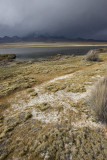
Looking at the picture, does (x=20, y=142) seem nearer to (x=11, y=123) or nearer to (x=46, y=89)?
(x=11, y=123)

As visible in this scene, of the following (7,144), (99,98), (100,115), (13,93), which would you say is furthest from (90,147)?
(13,93)

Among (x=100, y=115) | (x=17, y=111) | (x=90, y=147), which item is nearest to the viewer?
(x=90, y=147)

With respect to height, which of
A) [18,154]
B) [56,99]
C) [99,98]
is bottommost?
[18,154]

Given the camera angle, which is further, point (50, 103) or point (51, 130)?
point (50, 103)

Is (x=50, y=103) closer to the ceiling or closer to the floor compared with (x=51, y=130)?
closer to the ceiling

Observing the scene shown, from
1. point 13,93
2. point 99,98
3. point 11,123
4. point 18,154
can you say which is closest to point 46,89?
point 13,93

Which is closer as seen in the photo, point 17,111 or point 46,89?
point 17,111

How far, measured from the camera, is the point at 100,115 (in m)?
4.70

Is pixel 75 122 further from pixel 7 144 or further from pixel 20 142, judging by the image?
pixel 7 144

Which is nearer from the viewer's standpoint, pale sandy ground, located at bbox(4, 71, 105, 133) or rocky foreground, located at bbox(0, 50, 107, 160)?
rocky foreground, located at bbox(0, 50, 107, 160)

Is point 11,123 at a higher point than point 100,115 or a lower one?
lower

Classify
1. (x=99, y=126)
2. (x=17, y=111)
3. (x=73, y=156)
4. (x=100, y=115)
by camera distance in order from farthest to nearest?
(x=17, y=111)
(x=100, y=115)
(x=99, y=126)
(x=73, y=156)

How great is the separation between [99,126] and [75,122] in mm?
1209

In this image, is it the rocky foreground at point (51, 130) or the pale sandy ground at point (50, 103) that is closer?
the rocky foreground at point (51, 130)
